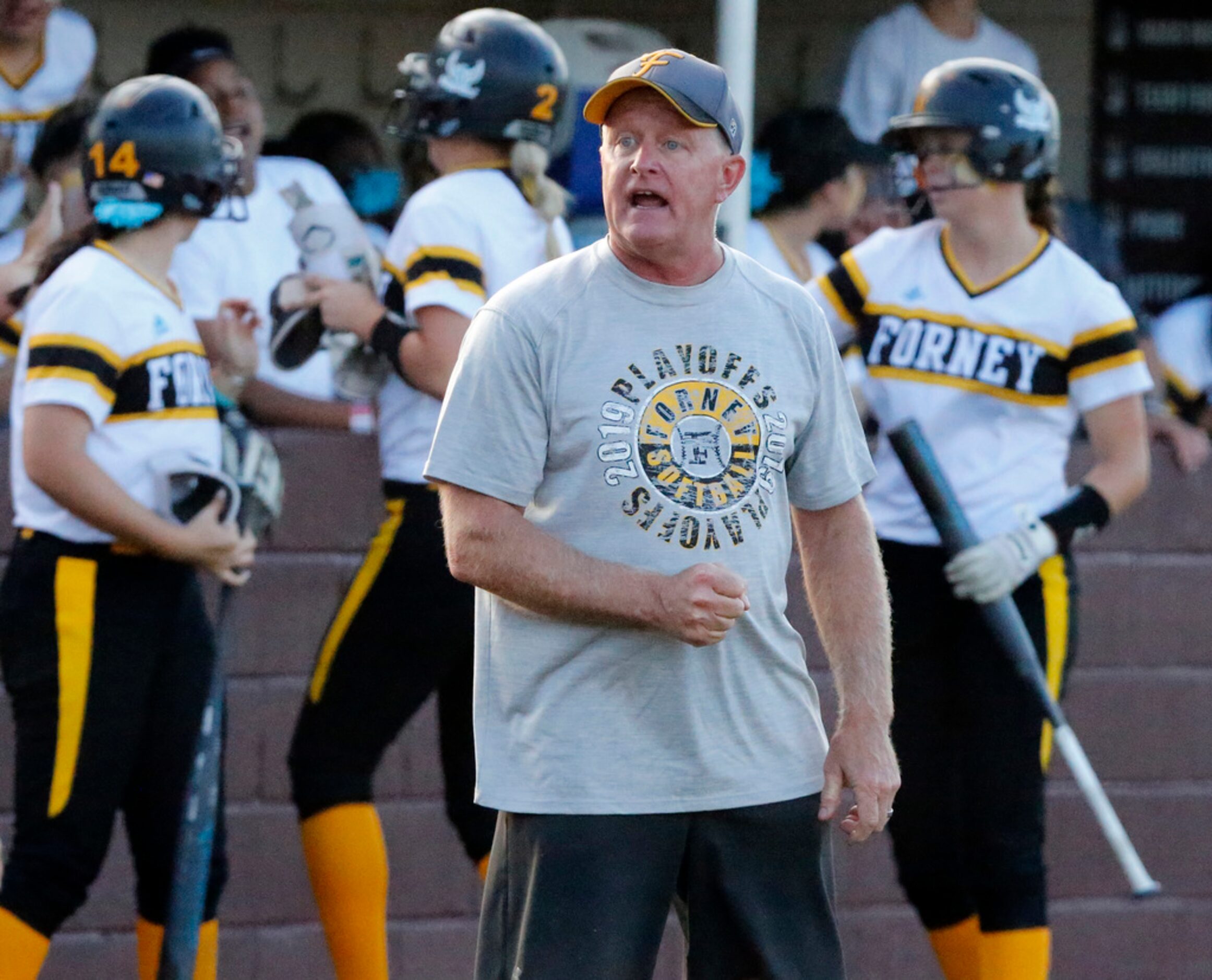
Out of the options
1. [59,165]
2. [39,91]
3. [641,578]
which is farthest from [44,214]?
[641,578]

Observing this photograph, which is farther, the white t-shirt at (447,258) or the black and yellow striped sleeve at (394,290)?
the black and yellow striped sleeve at (394,290)

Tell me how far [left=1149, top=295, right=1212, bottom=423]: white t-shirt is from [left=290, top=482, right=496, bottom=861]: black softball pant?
8.45 feet

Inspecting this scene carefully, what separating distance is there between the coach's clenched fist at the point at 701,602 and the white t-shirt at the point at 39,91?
11.0ft

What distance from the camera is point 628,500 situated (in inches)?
112

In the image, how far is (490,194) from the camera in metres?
4.22

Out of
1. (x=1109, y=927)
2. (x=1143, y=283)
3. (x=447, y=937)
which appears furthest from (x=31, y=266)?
(x=1143, y=283)

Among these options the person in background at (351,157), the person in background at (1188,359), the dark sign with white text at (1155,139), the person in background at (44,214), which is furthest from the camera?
the dark sign with white text at (1155,139)

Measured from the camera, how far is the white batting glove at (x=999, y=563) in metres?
4.06

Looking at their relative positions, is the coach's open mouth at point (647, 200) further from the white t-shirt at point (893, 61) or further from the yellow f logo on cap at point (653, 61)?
the white t-shirt at point (893, 61)

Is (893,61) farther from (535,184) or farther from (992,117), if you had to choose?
(535,184)

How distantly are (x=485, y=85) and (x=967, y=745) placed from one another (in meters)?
1.67

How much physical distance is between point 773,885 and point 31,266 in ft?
8.05

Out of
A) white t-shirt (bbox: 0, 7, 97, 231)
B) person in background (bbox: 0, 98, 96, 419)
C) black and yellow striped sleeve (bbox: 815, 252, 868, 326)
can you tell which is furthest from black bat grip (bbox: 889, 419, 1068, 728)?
white t-shirt (bbox: 0, 7, 97, 231)

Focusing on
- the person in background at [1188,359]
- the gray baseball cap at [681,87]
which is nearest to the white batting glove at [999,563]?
the gray baseball cap at [681,87]
